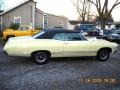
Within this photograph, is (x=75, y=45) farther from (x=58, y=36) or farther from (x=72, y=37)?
(x=58, y=36)

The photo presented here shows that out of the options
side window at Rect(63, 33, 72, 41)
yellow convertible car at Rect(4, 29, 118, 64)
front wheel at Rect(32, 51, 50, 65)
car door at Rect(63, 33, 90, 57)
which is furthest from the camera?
side window at Rect(63, 33, 72, 41)

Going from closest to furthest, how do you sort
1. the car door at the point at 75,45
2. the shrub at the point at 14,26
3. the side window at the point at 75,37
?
1. the car door at the point at 75,45
2. the side window at the point at 75,37
3. the shrub at the point at 14,26

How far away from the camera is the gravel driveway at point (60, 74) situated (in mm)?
7648

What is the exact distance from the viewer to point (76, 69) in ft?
33.4

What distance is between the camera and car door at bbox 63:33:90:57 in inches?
454

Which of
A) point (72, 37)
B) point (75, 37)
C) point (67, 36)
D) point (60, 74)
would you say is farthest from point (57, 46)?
point (60, 74)

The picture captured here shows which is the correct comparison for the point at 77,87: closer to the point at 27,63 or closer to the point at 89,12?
the point at 27,63

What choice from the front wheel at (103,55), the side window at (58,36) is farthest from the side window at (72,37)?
the front wheel at (103,55)

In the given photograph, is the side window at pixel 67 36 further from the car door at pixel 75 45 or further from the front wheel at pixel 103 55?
the front wheel at pixel 103 55

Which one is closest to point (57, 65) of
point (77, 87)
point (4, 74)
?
point (4, 74)

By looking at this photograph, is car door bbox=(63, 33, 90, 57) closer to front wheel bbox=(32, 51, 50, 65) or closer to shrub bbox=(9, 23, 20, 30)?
front wheel bbox=(32, 51, 50, 65)

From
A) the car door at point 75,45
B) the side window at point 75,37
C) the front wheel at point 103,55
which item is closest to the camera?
the car door at point 75,45

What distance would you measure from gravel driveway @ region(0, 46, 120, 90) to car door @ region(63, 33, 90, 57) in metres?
0.41

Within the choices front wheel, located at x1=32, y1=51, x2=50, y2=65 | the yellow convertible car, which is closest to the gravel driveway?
front wheel, located at x1=32, y1=51, x2=50, y2=65
